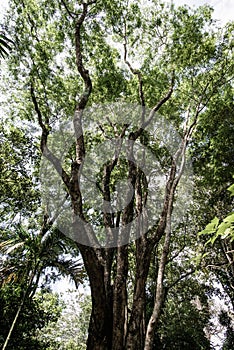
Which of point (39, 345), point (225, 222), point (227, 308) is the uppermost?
point (227, 308)

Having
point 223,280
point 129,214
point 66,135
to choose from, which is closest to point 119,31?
point 66,135

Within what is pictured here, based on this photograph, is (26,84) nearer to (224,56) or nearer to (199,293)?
(224,56)

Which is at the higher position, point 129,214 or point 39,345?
point 129,214

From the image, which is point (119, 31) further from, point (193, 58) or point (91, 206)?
point (91, 206)

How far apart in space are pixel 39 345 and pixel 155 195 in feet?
22.1

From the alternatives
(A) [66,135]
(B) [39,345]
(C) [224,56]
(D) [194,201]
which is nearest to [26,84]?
(A) [66,135]

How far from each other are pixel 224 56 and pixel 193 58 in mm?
1041

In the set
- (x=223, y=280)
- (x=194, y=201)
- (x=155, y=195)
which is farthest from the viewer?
(x=223, y=280)

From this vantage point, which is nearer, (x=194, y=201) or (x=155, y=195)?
(x=155, y=195)

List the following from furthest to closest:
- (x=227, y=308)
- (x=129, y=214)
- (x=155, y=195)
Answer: (x=227, y=308)
(x=155, y=195)
(x=129, y=214)

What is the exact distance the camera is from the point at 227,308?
52.6ft

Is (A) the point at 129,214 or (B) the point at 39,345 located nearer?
(A) the point at 129,214

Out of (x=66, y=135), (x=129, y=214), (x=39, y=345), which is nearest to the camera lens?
(x=129, y=214)

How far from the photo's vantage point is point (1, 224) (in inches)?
493
